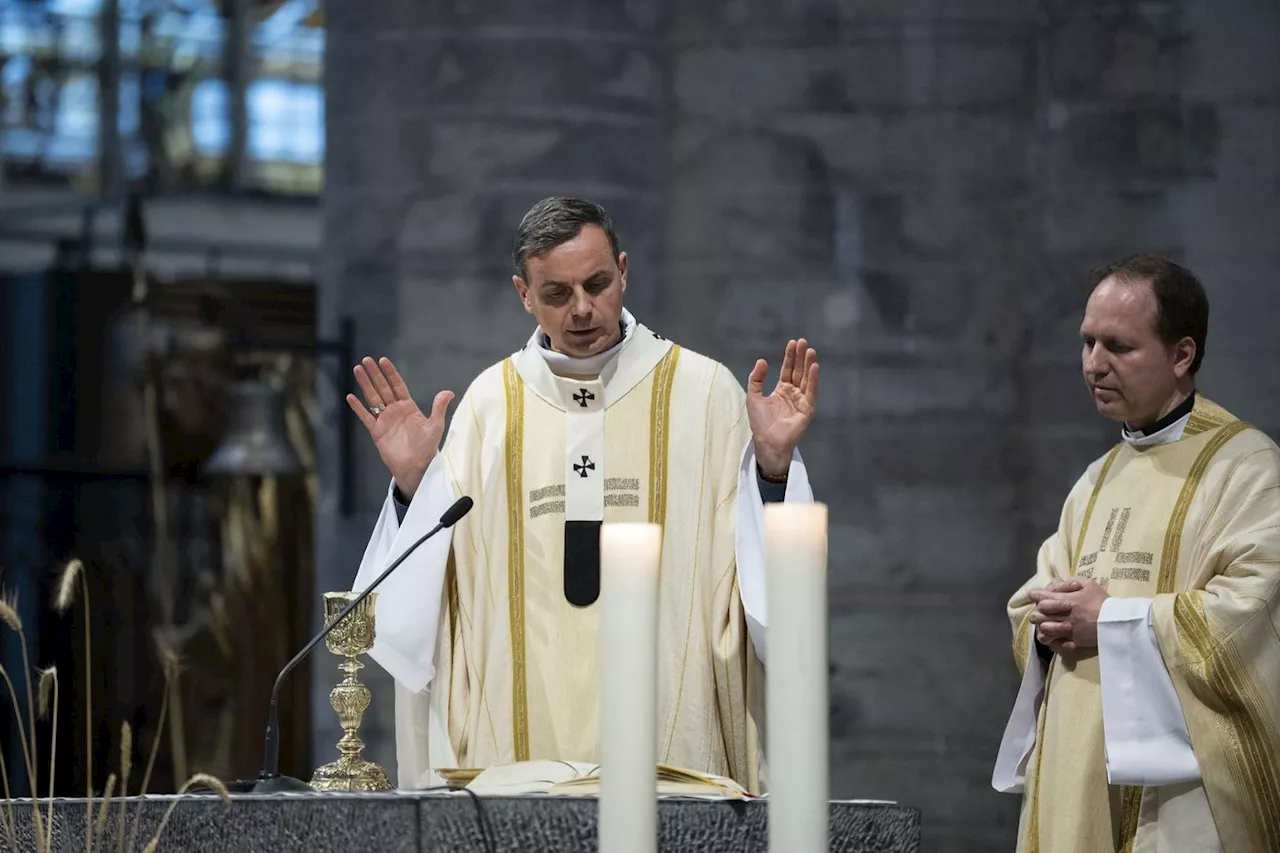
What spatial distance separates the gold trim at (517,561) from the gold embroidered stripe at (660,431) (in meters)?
0.27

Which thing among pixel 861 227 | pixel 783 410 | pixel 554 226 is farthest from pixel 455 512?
pixel 861 227

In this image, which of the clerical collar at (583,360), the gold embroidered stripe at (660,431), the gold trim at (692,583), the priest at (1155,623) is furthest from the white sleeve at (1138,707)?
the clerical collar at (583,360)

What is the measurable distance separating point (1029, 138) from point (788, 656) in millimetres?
5298

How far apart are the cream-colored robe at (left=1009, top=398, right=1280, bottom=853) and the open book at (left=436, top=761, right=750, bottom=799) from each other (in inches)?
55.9

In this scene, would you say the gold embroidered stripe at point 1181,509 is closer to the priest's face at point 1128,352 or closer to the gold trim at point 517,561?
the priest's face at point 1128,352

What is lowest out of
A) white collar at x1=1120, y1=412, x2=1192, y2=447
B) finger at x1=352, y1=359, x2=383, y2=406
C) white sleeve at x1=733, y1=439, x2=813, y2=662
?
white sleeve at x1=733, y1=439, x2=813, y2=662

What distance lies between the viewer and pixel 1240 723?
3.96m

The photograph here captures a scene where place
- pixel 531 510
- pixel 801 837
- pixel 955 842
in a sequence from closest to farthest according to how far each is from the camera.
Answer: pixel 801 837, pixel 531 510, pixel 955 842

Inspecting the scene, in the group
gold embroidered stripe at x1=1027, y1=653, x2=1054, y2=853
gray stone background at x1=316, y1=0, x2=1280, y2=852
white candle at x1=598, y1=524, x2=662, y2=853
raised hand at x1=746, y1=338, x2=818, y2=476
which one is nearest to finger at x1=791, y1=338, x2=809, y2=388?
raised hand at x1=746, y1=338, x2=818, y2=476

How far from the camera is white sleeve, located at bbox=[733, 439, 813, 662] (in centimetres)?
382

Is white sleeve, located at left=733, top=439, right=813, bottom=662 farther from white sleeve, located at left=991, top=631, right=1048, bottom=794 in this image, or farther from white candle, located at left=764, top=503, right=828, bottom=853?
white candle, located at left=764, top=503, right=828, bottom=853

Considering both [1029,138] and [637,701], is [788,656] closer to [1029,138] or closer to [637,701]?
[637,701]

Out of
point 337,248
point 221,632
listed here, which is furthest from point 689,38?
point 221,632

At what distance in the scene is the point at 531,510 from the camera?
423 centimetres
